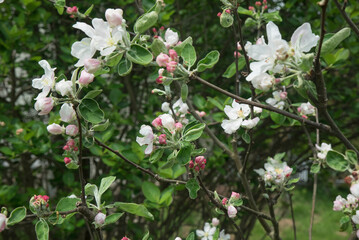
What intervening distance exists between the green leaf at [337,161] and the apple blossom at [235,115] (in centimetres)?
39

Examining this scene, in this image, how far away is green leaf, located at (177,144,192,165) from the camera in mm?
1156

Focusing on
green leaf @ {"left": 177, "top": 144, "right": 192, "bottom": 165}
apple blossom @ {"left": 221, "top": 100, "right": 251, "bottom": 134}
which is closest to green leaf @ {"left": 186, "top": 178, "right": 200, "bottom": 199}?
green leaf @ {"left": 177, "top": 144, "right": 192, "bottom": 165}

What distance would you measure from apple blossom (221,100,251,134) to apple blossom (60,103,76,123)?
608 millimetres

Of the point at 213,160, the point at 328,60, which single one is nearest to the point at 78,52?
the point at 328,60

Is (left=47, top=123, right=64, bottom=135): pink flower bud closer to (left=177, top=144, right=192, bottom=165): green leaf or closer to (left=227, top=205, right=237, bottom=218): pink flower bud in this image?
(left=177, top=144, right=192, bottom=165): green leaf

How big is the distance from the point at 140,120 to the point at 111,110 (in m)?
0.21

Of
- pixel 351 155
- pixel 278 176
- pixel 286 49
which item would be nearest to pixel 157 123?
pixel 286 49

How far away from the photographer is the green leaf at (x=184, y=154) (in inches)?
45.5

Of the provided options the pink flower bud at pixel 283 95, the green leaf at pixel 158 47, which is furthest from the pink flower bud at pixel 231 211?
the green leaf at pixel 158 47

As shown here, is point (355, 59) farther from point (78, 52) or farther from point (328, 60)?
point (78, 52)

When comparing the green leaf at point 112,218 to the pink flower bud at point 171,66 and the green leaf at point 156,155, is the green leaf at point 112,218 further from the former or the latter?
the pink flower bud at point 171,66

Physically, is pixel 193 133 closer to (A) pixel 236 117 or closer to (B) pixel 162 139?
(B) pixel 162 139

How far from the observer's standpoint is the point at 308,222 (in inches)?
243

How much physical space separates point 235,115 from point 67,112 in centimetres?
67
